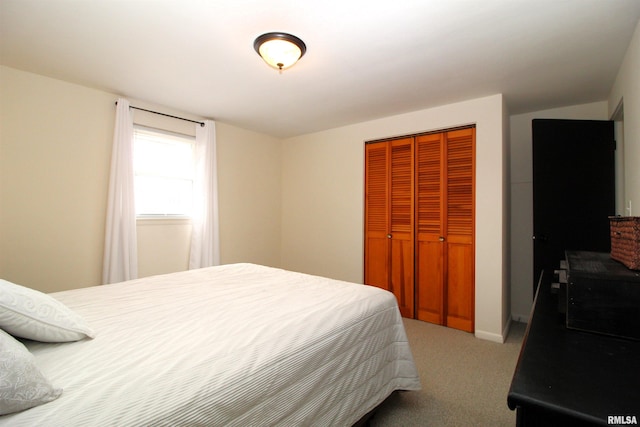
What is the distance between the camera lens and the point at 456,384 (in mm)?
2164

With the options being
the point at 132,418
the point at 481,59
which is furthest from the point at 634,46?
the point at 132,418

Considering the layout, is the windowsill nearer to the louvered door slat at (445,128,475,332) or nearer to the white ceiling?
the white ceiling

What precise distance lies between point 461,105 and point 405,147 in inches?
29.4

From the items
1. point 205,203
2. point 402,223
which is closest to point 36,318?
Result: point 205,203

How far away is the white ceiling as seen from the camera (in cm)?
171

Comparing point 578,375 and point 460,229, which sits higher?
point 460,229

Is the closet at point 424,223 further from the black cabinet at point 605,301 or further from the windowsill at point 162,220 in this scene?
the windowsill at point 162,220

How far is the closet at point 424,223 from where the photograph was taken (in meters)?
3.20

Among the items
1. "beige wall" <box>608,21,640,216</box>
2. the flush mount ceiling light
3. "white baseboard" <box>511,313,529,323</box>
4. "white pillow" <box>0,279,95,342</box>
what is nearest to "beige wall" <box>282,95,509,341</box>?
"white baseboard" <box>511,313,529,323</box>

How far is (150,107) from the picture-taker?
3.27 meters

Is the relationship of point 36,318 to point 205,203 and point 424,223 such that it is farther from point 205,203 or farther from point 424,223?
point 424,223

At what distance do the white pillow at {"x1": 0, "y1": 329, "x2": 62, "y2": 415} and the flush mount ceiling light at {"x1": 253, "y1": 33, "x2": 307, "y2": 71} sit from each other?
195cm

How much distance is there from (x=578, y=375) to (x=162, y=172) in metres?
3.81

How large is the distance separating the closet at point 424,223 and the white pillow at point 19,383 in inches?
131
